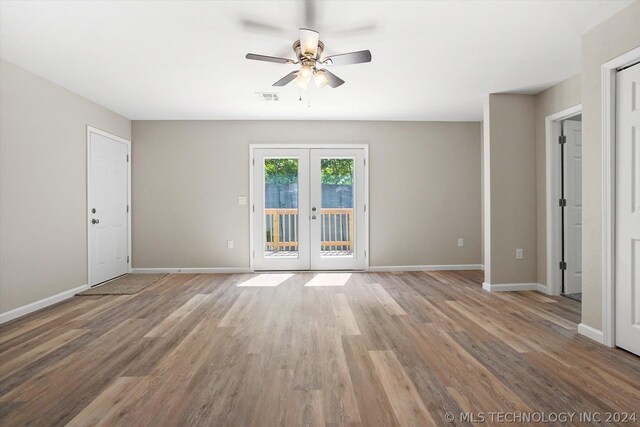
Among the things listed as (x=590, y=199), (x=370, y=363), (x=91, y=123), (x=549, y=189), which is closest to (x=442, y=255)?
(x=549, y=189)

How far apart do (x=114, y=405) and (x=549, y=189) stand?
4762 millimetres

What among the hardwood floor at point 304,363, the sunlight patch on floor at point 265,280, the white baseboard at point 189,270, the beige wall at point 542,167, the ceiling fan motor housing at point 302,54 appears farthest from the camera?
the white baseboard at point 189,270

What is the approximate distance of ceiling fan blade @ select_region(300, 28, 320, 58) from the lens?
245 cm

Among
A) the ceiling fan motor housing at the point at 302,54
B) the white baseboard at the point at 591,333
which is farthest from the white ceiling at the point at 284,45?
the white baseboard at the point at 591,333

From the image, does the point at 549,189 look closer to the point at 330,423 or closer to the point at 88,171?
the point at 330,423

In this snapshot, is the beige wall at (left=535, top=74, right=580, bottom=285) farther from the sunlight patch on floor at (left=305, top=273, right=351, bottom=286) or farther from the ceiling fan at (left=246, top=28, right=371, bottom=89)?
the ceiling fan at (left=246, top=28, right=371, bottom=89)

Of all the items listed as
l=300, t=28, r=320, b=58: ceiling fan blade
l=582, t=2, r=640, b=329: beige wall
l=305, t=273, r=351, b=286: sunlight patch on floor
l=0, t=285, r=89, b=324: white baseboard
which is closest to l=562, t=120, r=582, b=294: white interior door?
l=582, t=2, r=640, b=329: beige wall

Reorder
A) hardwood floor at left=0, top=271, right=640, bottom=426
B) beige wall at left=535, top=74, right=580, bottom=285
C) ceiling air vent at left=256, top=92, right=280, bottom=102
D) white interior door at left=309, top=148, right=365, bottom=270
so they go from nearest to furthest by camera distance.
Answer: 1. hardwood floor at left=0, top=271, right=640, bottom=426
2. beige wall at left=535, top=74, right=580, bottom=285
3. ceiling air vent at left=256, top=92, right=280, bottom=102
4. white interior door at left=309, top=148, right=365, bottom=270

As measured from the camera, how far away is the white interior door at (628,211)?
2352 millimetres

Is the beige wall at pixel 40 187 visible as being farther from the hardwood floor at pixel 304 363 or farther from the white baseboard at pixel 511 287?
the white baseboard at pixel 511 287

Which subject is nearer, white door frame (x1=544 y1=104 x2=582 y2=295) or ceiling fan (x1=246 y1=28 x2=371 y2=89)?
ceiling fan (x1=246 y1=28 x2=371 y2=89)

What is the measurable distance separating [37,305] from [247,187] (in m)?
3.00

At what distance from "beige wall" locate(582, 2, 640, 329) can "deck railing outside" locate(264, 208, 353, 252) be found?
3.28 meters

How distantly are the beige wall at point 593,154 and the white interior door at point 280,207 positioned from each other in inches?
144
